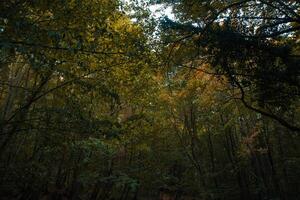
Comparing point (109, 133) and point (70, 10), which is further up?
point (70, 10)

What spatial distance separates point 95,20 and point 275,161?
20101mm

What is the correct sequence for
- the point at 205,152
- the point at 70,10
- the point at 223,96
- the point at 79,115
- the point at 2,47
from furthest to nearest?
the point at 205,152 → the point at 223,96 → the point at 79,115 → the point at 70,10 → the point at 2,47

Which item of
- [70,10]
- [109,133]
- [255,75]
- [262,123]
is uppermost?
[262,123]

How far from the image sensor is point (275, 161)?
2362cm

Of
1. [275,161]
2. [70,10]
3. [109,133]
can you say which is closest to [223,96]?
[109,133]

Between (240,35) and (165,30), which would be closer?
(240,35)

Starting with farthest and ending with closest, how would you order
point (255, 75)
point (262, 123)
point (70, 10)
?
1. point (262, 123)
2. point (255, 75)
3. point (70, 10)

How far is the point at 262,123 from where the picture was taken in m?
19.2

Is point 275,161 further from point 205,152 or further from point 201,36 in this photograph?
point 201,36

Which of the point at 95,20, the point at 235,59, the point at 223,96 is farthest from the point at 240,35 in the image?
the point at 223,96

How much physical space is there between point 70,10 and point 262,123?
49.9ft

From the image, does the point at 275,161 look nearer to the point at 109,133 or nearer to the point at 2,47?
the point at 109,133

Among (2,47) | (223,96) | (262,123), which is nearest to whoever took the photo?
(2,47)

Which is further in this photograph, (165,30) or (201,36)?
(165,30)
